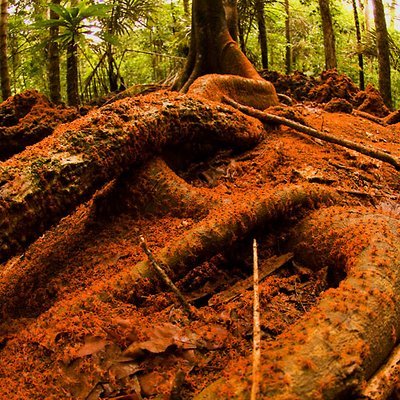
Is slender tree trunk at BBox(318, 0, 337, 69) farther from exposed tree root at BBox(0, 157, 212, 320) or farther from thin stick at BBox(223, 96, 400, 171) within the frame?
exposed tree root at BBox(0, 157, 212, 320)

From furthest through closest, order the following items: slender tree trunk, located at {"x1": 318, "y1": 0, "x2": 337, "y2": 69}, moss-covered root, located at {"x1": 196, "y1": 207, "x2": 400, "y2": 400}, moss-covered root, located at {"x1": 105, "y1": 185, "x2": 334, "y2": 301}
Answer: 1. slender tree trunk, located at {"x1": 318, "y1": 0, "x2": 337, "y2": 69}
2. moss-covered root, located at {"x1": 105, "y1": 185, "x2": 334, "y2": 301}
3. moss-covered root, located at {"x1": 196, "y1": 207, "x2": 400, "y2": 400}

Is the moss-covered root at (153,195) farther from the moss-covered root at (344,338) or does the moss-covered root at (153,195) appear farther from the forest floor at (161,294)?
the moss-covered root at (344,338)

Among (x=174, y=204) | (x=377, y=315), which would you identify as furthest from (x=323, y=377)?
(x=174, y=204)

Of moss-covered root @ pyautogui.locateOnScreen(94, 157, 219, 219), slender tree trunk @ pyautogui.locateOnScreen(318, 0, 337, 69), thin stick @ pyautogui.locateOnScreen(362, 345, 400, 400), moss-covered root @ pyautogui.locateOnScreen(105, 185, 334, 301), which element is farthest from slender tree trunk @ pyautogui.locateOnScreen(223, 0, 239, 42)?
thin stick @ pyautogui.locateOnScreen(362, 345, 400, 400)

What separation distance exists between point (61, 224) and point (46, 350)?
1651 millimetres

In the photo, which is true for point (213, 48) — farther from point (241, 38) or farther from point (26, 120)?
point (241, 38)

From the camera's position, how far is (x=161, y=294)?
2512 millimetres

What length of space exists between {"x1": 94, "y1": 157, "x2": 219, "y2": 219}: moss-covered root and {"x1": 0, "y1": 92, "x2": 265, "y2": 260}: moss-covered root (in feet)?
0.53

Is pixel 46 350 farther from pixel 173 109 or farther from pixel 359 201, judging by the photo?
pixel 359 201

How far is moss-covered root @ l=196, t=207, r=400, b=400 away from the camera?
1479 mm

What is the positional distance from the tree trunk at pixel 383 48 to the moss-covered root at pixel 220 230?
8677 mm

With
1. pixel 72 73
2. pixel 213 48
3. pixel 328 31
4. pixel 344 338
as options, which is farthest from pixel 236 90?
pixel 328 31

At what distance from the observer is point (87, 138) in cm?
294

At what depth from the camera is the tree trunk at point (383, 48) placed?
1009 cm
